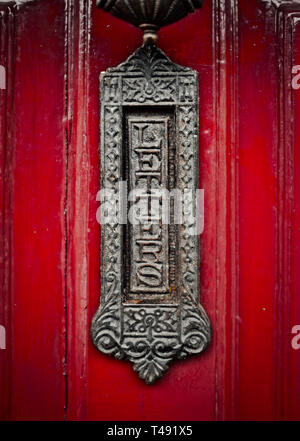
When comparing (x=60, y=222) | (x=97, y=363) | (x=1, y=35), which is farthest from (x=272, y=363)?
(x=1, y=35)

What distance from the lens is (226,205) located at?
Answer: 802 mm

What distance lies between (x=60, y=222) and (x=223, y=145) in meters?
A: 0.33

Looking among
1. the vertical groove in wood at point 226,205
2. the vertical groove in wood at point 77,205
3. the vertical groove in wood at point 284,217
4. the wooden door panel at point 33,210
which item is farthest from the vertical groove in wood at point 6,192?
the vertical groove in wood at point 284,217

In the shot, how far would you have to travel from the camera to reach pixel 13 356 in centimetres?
81

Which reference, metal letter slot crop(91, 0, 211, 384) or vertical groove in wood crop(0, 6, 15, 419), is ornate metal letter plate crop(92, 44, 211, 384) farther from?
vertical groove in wood crop(0, 6, 15, 419)

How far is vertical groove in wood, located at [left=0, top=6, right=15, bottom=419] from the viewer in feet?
2.61

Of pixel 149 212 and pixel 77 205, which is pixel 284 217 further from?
pixel 77 205

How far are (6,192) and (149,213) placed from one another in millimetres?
265

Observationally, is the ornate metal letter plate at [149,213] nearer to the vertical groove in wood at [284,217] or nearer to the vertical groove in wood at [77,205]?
the vertical groove in wood at [77,205]

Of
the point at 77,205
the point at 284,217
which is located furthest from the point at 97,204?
the point at 284,217

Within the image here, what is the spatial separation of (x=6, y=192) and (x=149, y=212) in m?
0.26

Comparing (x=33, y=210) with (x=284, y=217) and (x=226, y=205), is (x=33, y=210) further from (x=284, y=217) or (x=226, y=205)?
(x=284, y=217)

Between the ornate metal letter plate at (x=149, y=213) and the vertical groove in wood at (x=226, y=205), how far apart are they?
0.05 metres

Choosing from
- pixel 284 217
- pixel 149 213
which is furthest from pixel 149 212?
pixel 284 217
